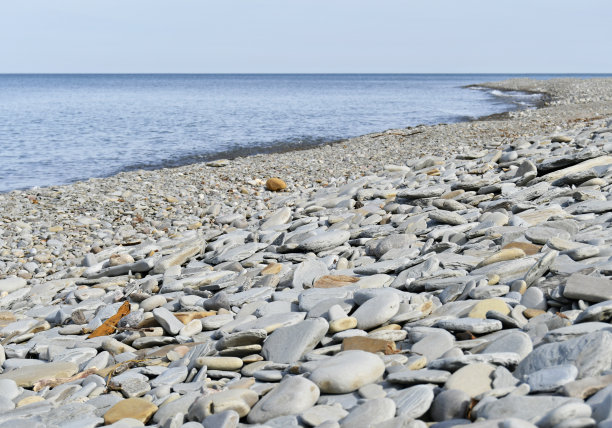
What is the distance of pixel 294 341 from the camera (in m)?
3.29

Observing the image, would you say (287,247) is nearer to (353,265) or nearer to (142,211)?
(353,265)

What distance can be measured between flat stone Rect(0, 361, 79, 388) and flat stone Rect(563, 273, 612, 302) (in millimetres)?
2953

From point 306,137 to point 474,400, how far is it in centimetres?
1941

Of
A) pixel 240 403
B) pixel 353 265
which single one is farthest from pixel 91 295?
pixel 240 403

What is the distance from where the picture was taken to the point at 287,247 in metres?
5.67

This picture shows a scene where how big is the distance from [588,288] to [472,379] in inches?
43.3

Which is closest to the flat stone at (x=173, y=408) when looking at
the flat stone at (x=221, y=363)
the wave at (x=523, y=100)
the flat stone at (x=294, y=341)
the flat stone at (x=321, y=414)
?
the flat stone at (x=221, y=363)

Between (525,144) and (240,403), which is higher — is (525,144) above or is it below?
above

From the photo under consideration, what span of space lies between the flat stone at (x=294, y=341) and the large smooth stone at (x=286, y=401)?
475 mm

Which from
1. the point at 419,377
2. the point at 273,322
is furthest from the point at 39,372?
the point at 419,377

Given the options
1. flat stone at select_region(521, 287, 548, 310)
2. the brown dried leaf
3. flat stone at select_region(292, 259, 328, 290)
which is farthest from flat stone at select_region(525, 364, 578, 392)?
the brown dried leaf

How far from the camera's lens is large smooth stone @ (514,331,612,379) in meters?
2.42

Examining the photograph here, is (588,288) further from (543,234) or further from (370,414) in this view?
(370,414)

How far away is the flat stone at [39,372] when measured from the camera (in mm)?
3502
